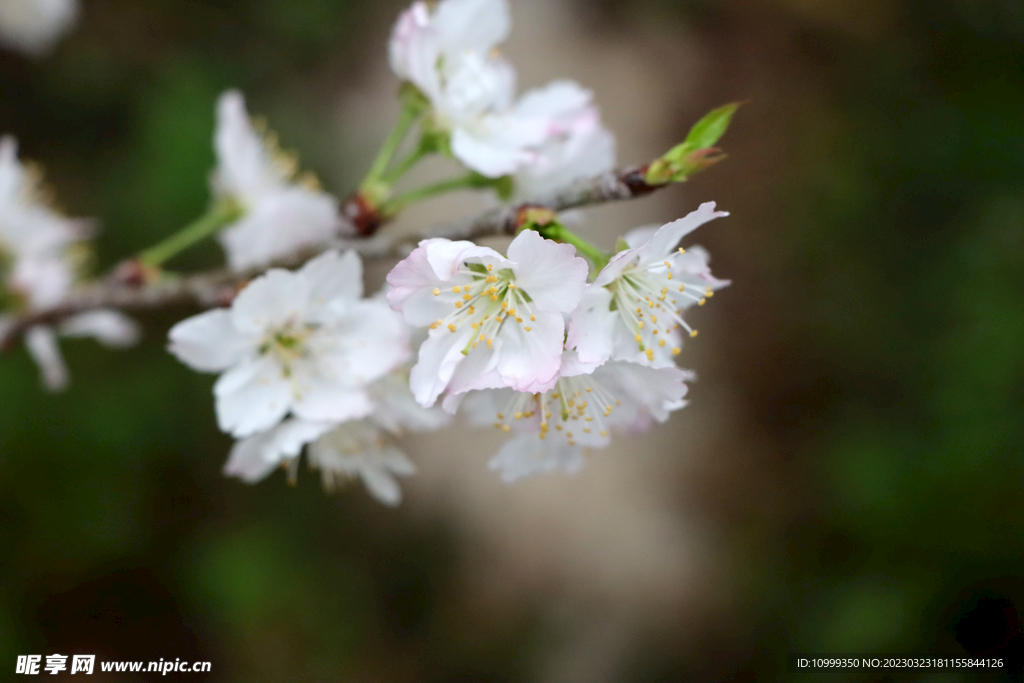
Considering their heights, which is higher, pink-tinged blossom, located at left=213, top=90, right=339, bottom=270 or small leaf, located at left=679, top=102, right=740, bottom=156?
pink-tinged blossom, located at left=213, top=90, right=339, bottom=270

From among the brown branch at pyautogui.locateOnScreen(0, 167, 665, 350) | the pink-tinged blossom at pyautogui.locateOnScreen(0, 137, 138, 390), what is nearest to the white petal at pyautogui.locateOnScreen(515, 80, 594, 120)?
the brown branch at pyautogui.locateOnScreen(0, 167, 665, 350)

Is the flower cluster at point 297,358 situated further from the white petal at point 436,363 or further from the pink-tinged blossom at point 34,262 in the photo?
the pink-tinged blossom at point 34,262

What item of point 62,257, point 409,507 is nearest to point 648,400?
point 62,257

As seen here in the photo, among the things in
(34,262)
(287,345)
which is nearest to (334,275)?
(287,345)

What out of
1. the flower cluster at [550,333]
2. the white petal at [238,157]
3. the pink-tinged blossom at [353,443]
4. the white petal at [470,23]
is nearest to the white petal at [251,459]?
the pink-tinged blossom at [353,443]

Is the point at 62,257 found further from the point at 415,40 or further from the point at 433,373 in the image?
the point at 433,373

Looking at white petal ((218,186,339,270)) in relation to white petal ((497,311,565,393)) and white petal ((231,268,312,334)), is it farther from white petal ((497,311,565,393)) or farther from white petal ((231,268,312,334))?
white petal ((497,311,565,393))
